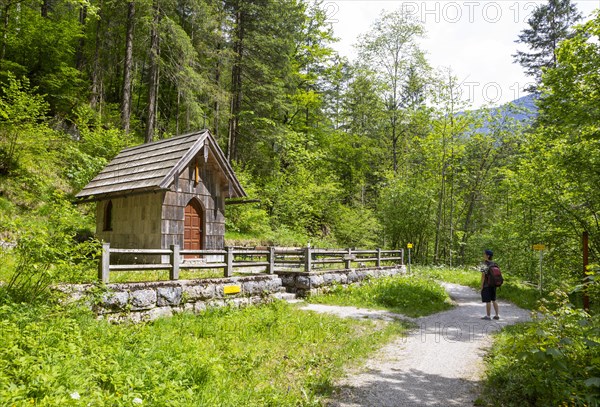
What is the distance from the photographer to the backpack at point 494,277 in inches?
428

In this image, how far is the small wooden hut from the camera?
12.8m

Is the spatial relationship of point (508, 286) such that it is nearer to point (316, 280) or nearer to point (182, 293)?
point (316, 280)

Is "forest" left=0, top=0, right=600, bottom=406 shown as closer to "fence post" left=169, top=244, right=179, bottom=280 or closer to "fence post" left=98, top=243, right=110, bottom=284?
"fence post" left=98, top=243, right=110, bottom=284

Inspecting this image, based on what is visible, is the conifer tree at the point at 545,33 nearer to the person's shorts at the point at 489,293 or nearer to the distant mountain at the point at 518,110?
the distant mountain at the point at 518,110

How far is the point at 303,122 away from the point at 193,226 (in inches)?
912

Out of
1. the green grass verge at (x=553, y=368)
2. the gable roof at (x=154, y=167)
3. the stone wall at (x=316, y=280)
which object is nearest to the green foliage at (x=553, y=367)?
the green grass verge at (x=553, y=368)

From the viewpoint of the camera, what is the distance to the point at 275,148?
30.9 m

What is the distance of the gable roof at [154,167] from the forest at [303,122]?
2.19m

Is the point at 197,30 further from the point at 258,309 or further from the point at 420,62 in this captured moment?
the point at 258,309

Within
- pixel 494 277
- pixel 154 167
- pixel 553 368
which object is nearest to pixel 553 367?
pixel 553 368

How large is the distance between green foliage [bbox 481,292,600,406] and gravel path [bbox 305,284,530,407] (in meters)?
0.53

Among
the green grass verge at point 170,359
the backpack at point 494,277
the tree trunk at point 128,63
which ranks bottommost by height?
the green grass verge at point 170,359

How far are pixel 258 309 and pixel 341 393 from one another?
5.56m

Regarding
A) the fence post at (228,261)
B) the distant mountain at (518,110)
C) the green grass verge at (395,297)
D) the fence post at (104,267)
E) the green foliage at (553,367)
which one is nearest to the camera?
the green foliage at (553,367)
